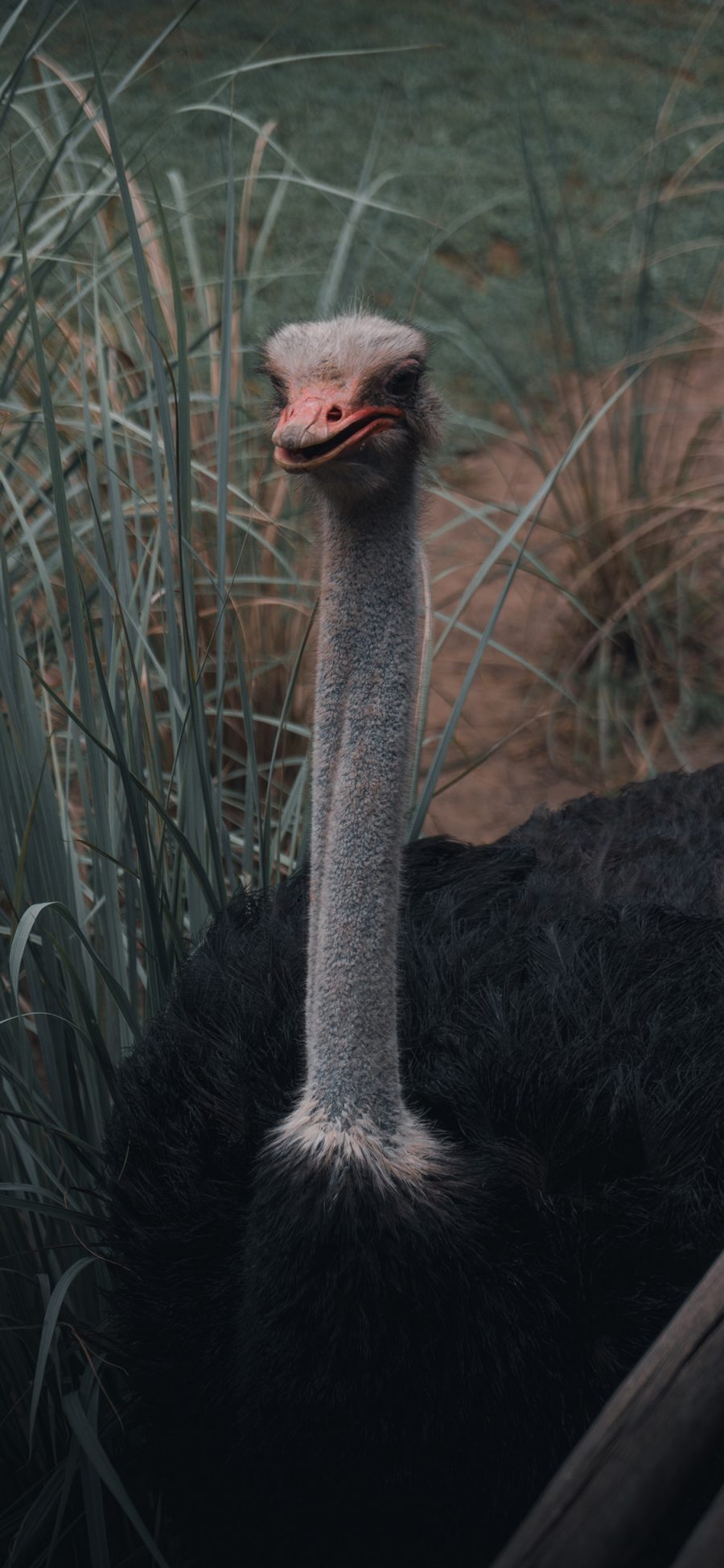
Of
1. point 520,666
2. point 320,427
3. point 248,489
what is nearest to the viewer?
point 320,427

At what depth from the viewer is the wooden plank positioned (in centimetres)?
90

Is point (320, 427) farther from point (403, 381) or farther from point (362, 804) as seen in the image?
point (362, 804)

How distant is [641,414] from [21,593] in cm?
177

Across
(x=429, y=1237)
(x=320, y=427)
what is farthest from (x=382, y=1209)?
(x=320, y=427)

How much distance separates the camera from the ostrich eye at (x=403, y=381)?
1343 millimetres

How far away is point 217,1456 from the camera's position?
1.46 m

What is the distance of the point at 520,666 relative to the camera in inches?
152

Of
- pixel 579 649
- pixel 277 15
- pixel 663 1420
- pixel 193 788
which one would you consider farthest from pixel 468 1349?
pixel 277 15

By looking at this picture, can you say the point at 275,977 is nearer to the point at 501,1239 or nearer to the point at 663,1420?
the point at 501,1239

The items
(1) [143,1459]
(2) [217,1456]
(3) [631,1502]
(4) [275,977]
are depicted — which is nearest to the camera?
(3) [631,1502]

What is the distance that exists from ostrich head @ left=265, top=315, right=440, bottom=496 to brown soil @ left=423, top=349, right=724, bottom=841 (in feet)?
5.98

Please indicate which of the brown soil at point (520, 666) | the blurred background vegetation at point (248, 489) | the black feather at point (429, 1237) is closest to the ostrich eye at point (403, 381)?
the blurred background vegetation at point (248, 489)

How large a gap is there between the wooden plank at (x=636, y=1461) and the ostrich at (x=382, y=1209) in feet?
1.29

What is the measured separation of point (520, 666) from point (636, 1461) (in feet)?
9.94
